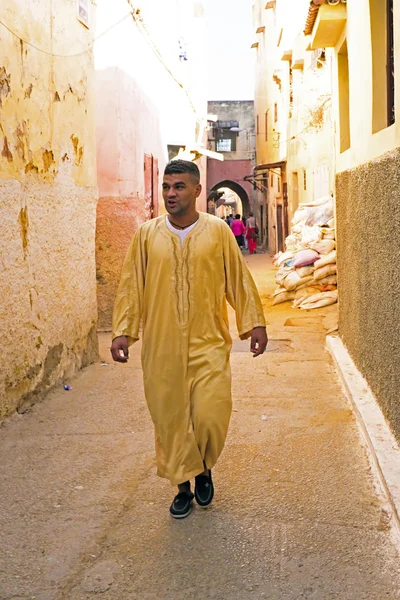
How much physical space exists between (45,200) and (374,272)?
2.74 metres

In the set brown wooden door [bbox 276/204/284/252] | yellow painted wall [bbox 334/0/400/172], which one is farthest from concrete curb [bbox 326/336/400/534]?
brown wooden door [bbox 276/204/284/252]

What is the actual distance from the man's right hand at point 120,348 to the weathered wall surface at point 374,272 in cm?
165

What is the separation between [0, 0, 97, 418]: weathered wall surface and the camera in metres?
5.79

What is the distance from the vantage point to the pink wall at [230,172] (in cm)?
4147

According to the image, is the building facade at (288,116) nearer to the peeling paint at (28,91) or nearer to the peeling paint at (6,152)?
the peeling paint at (28,91)

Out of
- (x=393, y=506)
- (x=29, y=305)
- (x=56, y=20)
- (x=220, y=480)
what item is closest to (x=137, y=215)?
(x=56, y=20)

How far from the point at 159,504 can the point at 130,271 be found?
1218 mm

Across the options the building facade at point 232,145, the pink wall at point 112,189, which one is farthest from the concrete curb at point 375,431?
the building facade at point 232,145

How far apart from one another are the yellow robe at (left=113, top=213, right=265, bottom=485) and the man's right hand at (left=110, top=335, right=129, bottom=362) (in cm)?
3

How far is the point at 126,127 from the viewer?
10.6 metres

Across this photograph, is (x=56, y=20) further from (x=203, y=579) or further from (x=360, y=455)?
(x=203, y=579)

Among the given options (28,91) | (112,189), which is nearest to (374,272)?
(28,91)

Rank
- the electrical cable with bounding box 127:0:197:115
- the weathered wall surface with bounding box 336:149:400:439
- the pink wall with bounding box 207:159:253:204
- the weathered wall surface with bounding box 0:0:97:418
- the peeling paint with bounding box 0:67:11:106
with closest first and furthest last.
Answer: the weathered wall surface with bounding box 336:149:400:439 < the peeling paint with bounding box 0:67:11:106 < the weathered wall surface with bounding box 0:0:97:418 < the electrical cable with bounding box 127:0:197:115 < the pink wall with bounding box 207:159:253:204

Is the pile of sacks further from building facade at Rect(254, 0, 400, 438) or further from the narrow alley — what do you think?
building facade at Rect(254, 0, 400, 438)
